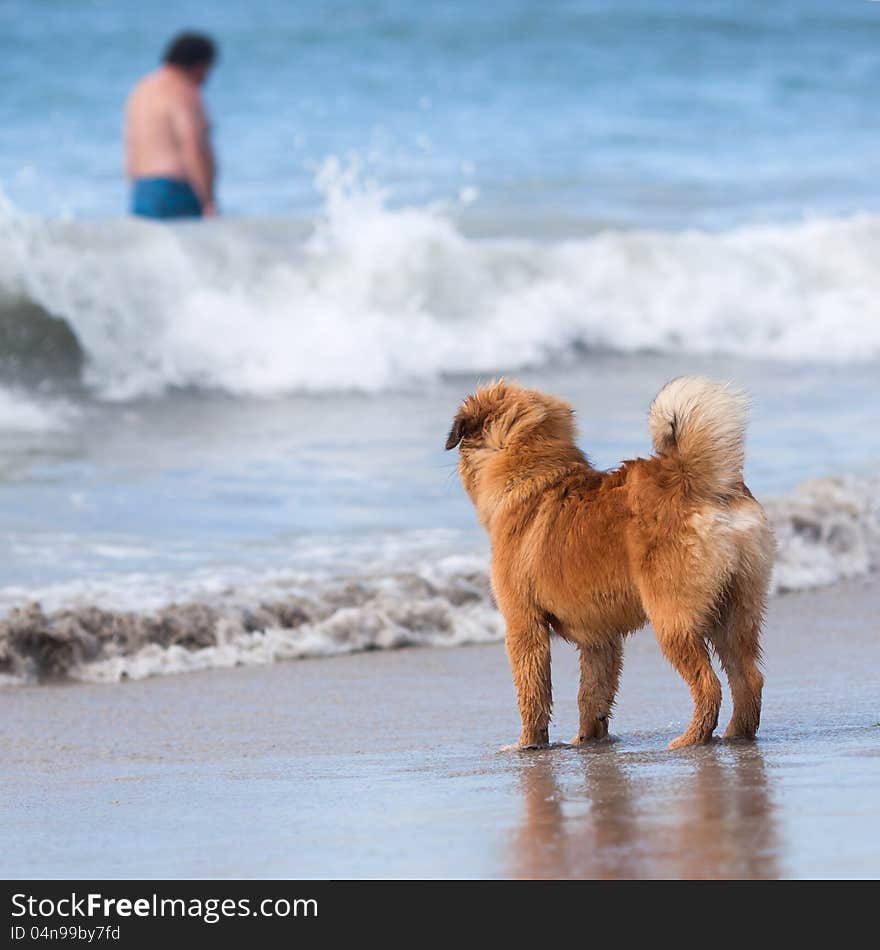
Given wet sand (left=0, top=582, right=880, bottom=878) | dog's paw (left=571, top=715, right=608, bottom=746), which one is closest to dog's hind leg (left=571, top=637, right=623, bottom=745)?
dog's paw (left=571, top=715, right=608, bottom=746)

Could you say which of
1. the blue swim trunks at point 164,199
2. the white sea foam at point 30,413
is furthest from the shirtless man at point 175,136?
the white sea foam at point 30,413

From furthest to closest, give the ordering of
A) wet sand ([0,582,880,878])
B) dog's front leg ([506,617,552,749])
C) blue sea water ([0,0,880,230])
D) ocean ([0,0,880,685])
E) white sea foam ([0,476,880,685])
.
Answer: blue sea water ([0,0,880,230]) < ocean ([0,0,880,685]) < white sea foam ([0,476,880,685]) < dog's front leg ([506,617,552,749]) < wet sand ([0,582,880,878])

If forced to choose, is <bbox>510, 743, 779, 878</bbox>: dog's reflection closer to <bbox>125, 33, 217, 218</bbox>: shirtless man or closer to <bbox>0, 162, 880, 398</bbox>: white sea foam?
<bbox>0, 162, 880, 398</bbox>: white sea foam

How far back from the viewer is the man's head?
623 inches

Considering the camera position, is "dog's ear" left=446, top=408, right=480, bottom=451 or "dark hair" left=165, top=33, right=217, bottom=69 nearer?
Answer: "dog's ear" left=446, top=408, right=480, bottom=451

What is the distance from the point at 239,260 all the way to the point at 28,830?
13540 millimetres

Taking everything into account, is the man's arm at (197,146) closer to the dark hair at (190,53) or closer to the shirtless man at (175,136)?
the shirtless man at (175,136)

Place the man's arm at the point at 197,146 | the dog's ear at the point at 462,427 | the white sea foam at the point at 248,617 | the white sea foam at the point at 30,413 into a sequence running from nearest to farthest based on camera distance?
the dog's ear at the point at 462,427 < the white sea foam at the point at 248,617 < the white sea foam at the point at 30,413 < the man's arm at the point at 197,146

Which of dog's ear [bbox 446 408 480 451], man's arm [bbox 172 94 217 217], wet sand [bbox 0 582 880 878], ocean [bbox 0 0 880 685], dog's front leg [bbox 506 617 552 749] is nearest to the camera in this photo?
wet sand [bbox 0 582 880 878]

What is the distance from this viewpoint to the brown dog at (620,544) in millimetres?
4852

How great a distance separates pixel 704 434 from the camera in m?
4.87

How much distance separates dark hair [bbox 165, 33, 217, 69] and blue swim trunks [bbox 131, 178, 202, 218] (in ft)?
3.79
